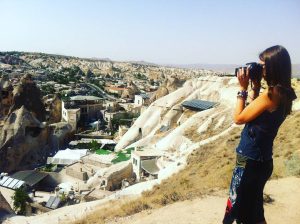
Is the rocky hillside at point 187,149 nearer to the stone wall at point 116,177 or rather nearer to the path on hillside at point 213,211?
the path on hillside at point 213,211

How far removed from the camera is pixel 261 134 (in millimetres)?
3012

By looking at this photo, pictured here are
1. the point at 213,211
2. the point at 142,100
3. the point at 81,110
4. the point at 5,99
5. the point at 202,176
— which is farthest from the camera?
the point at 142,100

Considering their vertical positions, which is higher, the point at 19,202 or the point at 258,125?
the point at 258,125

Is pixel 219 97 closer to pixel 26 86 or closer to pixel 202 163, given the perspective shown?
pixel 202 163

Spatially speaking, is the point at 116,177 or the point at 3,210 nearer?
the point at 3,210

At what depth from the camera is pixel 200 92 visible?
96.4 feet

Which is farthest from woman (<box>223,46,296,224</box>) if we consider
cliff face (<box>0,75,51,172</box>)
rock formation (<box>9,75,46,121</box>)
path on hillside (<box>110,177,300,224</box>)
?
rock formation (<box>9,75,46,121</box>)

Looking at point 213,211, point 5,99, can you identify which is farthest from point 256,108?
point 5,99

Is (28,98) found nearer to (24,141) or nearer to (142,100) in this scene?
(24,141)

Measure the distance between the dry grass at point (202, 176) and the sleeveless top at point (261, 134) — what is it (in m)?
4.45

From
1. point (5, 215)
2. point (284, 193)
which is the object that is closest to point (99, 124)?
point (5, 215)

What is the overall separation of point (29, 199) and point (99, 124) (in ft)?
69.4

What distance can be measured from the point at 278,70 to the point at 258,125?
0.45m

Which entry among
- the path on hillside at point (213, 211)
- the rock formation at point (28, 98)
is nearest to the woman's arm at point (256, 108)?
the path on hillside at point (213, 211)
